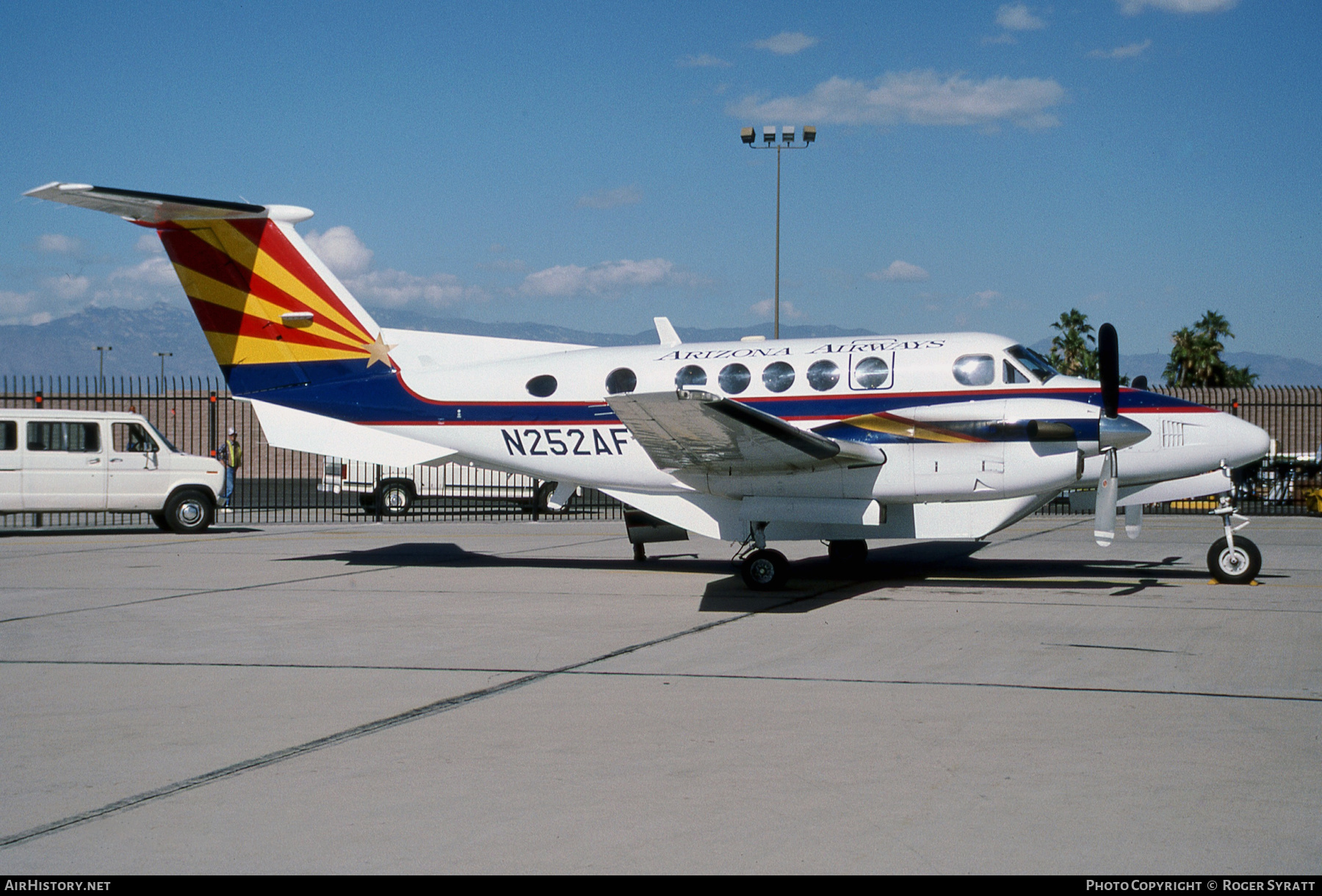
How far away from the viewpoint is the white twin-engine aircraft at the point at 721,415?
1110cm

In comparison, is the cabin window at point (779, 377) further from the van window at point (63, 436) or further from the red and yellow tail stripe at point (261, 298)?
the van window at point (63, 436)

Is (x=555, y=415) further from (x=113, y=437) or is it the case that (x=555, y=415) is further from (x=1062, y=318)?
(x=1062, y=318)

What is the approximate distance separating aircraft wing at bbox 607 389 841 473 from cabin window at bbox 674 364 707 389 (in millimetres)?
1394

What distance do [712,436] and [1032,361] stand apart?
4.01m

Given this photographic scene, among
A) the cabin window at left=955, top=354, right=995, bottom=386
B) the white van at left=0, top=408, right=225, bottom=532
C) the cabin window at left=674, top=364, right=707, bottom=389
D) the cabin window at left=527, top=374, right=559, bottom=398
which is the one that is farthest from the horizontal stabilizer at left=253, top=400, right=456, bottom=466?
the cabin window at left=955, top=354, right=995, bottom=386

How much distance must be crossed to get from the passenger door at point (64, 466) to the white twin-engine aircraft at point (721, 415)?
6.33 meters

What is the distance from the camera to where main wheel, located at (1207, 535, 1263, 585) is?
11.5 meters

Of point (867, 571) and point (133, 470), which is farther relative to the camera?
point (133, 470)

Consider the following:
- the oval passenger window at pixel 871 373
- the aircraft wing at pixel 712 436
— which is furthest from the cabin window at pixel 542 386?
the oval passenger window at pixel 871 373

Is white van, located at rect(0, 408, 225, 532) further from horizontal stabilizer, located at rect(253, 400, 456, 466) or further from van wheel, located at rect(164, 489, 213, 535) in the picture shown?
horizontal stabilizer, located at rect(253, 400, 456, 466)

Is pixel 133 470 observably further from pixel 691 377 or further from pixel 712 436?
pixel 712 436

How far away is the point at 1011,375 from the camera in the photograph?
11.9m

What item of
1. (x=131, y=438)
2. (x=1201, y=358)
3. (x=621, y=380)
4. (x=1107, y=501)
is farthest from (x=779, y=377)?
(x=1201, y=358)

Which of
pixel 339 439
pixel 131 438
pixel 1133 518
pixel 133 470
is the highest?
pixel 131 438
